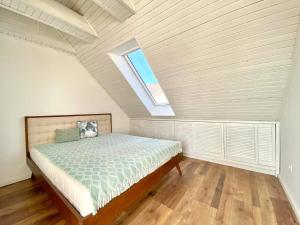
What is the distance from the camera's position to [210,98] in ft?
8.36

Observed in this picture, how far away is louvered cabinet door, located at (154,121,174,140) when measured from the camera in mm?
3668

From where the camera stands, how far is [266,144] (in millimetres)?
2484

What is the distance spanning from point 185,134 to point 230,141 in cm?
95

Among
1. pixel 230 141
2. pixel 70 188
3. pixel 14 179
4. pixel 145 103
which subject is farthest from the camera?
pixel 145 103

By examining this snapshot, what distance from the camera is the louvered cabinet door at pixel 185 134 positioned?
3.36m

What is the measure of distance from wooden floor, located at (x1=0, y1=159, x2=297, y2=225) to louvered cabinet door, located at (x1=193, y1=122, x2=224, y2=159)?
61 cm

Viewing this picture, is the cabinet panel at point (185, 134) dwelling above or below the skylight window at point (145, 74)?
below

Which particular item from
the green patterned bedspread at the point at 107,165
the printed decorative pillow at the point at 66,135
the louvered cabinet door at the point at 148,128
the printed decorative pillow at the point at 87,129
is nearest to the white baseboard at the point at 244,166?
the green patterned bedspread at the point at 107,165

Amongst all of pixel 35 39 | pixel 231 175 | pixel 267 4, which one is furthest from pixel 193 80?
pixel 35 39

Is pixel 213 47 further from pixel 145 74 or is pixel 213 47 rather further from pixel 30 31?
pixel 30 31

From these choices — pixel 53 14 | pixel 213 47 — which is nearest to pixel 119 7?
pixel 53 14

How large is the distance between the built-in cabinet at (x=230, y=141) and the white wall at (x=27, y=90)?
2287 mm

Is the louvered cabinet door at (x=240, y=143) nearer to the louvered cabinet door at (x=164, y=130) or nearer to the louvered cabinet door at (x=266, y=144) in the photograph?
the louvered cabinet door at (x=266, y=144)

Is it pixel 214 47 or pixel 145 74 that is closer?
pixel 214 47
